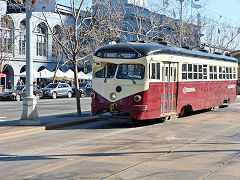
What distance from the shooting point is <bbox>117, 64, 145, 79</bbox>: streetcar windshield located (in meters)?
14.0

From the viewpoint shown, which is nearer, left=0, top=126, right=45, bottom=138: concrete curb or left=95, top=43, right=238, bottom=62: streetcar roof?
left=0, top=126, right=45, bottom=138: concrete curb

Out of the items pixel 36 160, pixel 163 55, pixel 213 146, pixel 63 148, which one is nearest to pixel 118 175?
pixel 36 160

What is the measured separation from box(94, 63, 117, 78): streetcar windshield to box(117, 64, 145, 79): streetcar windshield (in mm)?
271

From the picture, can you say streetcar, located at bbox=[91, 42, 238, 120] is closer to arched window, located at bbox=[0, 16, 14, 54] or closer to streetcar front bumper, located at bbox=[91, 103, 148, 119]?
streetcar front bumper, located at bbox=[91, 103, 148, 119]

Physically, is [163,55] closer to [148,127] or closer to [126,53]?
[126,53]

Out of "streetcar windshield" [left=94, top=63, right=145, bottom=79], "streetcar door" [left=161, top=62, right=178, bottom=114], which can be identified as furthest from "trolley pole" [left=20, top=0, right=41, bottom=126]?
"streetcar door" [left=161, top=62, right=178, bottom=114]

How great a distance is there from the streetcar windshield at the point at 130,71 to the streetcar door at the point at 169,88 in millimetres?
1429

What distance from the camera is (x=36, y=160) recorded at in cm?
846

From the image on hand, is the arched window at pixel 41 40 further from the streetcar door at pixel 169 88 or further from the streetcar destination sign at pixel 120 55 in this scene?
the streetcar destination sign at pixel 120 55

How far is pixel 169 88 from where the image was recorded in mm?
15586

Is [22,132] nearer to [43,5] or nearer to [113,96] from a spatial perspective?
[113,96]

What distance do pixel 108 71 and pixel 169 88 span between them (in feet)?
9.04

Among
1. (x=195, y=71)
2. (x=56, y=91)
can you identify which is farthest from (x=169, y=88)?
(x=56, y=91)

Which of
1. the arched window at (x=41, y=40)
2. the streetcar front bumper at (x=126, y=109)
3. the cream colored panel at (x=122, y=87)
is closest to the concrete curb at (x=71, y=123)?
the streetcar front bumper at (x=126, y=109)
